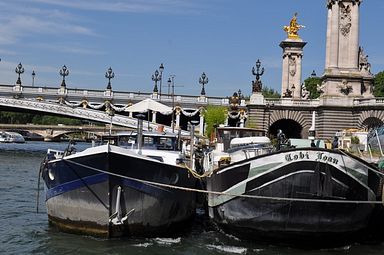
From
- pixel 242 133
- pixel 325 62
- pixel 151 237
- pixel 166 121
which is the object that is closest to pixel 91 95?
pixel 166 121

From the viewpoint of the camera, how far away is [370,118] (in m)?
56.0

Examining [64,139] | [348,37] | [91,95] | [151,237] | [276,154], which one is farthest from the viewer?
[64,139]

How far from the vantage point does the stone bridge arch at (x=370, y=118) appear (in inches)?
2194

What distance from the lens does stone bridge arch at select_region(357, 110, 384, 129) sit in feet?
183

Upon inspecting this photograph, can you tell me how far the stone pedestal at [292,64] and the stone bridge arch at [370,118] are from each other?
19.6 meters

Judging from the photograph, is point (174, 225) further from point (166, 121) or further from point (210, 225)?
point (166, 121)

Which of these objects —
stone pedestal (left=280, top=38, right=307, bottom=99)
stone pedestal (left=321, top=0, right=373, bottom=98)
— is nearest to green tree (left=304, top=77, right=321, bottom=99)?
stone pedestal (left=280, top=38, right=307, bottom=99)

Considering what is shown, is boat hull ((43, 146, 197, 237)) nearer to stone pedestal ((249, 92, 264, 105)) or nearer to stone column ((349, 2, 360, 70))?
stone column ((349, 2, 360, 70))

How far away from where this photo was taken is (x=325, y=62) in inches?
2184

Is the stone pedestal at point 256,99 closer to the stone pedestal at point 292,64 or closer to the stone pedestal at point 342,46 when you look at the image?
the stone pedestal at point 292,64

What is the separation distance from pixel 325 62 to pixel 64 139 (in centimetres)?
10229

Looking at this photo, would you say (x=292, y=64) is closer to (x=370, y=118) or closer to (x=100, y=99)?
(x=370, y=118)

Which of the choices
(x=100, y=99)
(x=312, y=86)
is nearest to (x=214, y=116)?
(x=100, y=99)

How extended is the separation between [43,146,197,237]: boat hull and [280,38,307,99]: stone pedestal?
59.2 m
